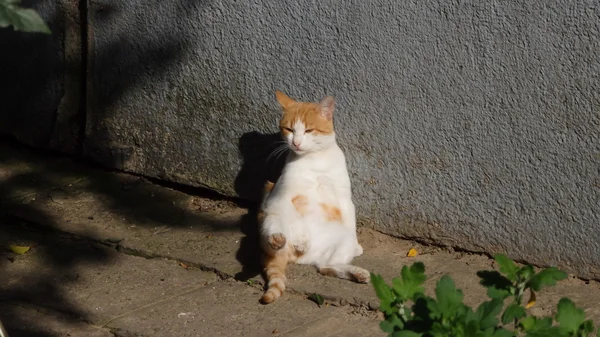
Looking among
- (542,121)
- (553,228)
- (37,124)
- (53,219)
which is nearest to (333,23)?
(542,121)

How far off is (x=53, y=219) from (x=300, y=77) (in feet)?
5.78

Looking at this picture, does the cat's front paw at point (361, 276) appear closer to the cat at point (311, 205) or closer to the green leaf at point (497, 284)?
the cat at point (311, 205)

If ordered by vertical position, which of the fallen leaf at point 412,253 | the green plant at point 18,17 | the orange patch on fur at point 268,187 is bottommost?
the fallen leaf at point 412,253

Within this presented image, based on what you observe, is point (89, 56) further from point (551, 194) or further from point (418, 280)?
point (418, 280)

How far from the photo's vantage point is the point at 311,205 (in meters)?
4.65

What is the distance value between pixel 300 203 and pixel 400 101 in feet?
2.48

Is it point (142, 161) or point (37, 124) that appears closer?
point (142, 161)

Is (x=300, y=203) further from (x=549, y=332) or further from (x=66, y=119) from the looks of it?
(x=549, y=332)

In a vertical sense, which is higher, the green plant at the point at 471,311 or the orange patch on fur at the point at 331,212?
the green plant at the point at 471,311

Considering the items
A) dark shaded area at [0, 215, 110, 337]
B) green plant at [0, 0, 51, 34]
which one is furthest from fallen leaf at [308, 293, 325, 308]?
green plant at [0, 0, 51, 34]

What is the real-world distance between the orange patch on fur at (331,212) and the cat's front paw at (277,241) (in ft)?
1.32

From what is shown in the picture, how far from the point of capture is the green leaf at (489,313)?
210 cm

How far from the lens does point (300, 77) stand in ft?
16.4

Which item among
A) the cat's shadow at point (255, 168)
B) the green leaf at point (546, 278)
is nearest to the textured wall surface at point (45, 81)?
the cat's shadow at point (255, 168)
